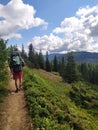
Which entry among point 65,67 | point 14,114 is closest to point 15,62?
point 14,114

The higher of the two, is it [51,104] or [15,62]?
[15,62]

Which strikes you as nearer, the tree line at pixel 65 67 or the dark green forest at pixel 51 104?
the dark green forest at pixel 51 104

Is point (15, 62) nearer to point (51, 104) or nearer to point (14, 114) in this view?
point (51, 104)

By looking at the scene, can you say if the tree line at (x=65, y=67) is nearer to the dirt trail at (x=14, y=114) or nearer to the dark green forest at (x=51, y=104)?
the dark green forest at (x=51, y=104)

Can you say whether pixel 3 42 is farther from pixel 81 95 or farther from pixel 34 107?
pixel 81 95

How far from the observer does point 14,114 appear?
12789mm

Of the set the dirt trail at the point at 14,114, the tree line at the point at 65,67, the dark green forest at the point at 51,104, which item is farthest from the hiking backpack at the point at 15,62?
the tree line at the point at 65,67

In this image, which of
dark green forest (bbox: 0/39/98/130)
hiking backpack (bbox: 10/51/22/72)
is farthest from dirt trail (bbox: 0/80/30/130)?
hiking backpack (bbox: 10/51/22/72)

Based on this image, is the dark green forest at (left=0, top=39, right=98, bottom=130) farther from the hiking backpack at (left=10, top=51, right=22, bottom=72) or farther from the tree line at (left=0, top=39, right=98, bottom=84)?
the tree line at (left=0, top=39, right=98, bottom=84)

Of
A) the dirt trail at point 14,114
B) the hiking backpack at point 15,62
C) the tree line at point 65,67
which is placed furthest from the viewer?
the tree line at point 65,67

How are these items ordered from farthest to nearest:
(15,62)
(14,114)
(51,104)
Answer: (15,62), (51,104), (14,114)

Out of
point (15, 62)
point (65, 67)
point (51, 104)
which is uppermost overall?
point (15, 62)

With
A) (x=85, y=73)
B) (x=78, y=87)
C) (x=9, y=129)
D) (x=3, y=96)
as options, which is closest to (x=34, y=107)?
(x=9, y=129)

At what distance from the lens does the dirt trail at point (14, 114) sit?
11383 mm
